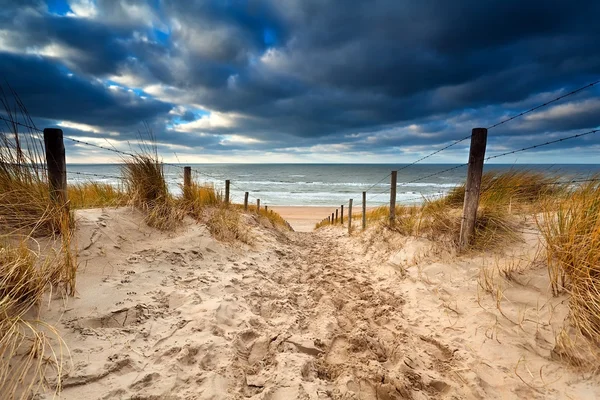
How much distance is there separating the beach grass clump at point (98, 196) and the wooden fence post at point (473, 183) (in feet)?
17.5

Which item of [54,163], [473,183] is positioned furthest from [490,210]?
[54,163]

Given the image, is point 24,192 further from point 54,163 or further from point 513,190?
point 513,190

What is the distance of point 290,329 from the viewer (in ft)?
9.53

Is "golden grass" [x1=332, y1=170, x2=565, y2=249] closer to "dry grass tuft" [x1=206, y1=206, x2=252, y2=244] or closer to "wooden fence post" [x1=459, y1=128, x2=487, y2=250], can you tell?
"wooden fence post" [x1=459, y1=128, x2=487, y2=250]

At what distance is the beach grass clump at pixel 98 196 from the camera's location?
488 centimetres

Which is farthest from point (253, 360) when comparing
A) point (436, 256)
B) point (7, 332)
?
point (436, 256)

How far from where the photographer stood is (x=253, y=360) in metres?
2.37

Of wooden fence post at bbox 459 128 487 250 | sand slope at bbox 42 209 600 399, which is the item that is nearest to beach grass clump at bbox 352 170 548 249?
wooden fence post at bbox 459 128 487 250

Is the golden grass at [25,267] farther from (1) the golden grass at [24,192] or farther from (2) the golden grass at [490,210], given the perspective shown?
(2) the golden grass at [490,210]

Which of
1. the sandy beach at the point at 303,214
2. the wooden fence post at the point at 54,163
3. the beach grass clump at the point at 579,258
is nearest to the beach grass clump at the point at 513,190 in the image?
the beach grass clump at the point at 579,258

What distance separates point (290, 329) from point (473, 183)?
3.23m

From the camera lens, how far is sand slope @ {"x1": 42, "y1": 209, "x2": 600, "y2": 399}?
6.64ft

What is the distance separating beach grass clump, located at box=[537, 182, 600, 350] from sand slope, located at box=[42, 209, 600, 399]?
0.20m

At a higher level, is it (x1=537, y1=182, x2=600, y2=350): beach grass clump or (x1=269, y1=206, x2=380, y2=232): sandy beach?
(x1=537, y1=182, x2=600, y2=350): beach grass clump
